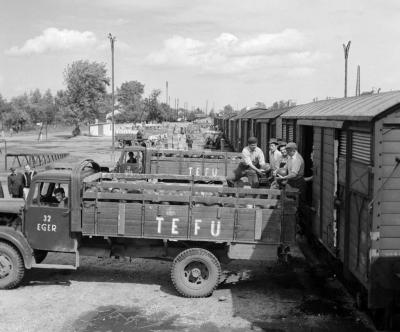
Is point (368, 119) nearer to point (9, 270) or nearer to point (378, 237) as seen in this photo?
point (378, 237)

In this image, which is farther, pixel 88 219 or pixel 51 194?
pixel 51 194

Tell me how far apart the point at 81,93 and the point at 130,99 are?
4283cm

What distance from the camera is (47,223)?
28.5ft

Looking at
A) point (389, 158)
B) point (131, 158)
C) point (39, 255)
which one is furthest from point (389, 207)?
point (131, 158)

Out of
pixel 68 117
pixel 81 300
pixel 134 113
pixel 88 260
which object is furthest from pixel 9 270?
pixel 134 113

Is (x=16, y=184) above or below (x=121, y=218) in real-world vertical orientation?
below

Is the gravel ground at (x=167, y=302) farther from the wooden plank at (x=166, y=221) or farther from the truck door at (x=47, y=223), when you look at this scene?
the wooden plank at (x=166, y=221)

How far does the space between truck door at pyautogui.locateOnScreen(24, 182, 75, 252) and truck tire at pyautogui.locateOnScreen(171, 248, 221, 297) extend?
1860mm

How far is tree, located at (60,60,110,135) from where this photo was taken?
232 feet

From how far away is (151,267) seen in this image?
402 inches

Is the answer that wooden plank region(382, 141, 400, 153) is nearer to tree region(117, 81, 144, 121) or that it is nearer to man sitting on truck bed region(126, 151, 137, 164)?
man sitting on truck bed region(126, 151, 137, 164)

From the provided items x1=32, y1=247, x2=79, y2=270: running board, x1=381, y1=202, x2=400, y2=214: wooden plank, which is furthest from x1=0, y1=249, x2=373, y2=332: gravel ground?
x1=381, y1=202, x2=400, y2=214: wooden plank

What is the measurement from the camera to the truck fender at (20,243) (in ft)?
28.2

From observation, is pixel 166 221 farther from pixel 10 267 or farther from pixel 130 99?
pixel 130 99
